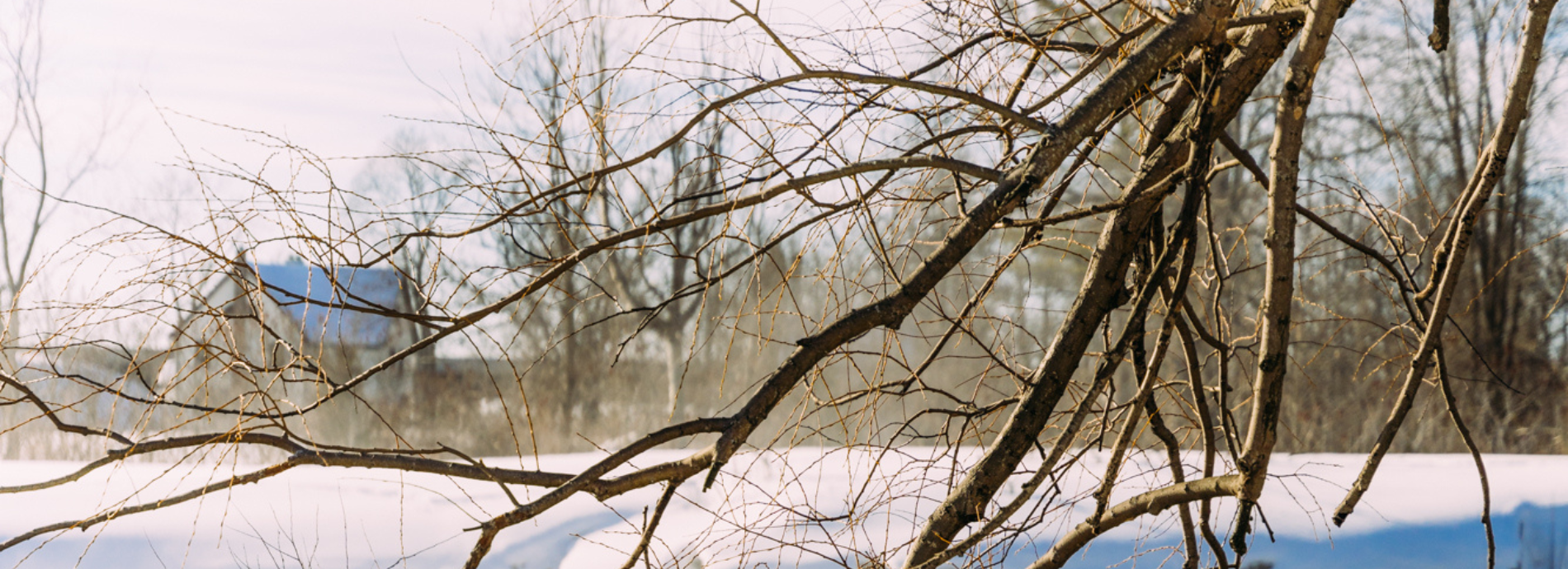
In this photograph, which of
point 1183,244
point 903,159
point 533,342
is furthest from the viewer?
point 533,342

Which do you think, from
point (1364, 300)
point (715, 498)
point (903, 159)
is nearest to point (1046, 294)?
point (1364, 300)

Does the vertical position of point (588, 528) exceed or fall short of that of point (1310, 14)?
it falls short

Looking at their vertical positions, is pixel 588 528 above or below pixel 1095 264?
below

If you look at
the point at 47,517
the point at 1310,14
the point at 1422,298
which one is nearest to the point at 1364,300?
the point at 1422,298

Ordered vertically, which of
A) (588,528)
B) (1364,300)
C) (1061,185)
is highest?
(1364,300)

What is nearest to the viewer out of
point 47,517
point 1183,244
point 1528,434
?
point 1183,244

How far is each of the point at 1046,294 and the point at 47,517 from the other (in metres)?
4.58

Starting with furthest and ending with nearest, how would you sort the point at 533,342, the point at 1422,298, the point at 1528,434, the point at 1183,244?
the point at 533,342 < the point at 1528,434 < the point at 1422,298 < the point at 1183,244

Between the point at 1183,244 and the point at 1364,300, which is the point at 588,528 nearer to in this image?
the point at 1183,244

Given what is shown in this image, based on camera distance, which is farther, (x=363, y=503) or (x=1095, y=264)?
(x=363, y=503)

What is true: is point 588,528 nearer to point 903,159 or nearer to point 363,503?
point 363,503

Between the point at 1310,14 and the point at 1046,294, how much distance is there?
15.5ft

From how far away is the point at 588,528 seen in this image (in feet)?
11.5

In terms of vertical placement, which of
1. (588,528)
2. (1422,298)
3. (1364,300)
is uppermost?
(1364,300)
